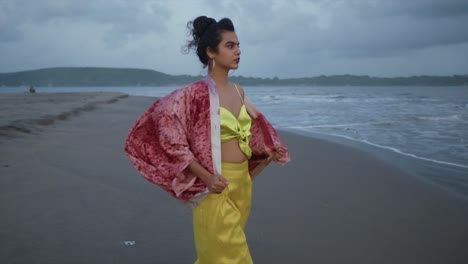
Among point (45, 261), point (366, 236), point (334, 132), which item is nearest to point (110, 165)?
point (45, 261)

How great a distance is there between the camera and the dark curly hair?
7.10 feet

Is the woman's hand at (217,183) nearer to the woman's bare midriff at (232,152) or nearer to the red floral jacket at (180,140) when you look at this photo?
the red floral jacket at (180,140)

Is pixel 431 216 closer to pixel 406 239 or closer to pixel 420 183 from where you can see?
pixel 406 239

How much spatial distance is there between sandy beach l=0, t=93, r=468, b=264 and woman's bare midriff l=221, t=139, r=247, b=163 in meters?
1.24

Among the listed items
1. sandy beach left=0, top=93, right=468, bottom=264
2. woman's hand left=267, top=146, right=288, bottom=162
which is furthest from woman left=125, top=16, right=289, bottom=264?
sandy beach left=0, top=93, right=468, bottom=264

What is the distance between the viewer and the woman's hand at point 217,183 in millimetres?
1965

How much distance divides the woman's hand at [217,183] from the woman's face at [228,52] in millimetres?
627

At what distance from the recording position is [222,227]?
2.01 meters

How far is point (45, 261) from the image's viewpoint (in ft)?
9.30

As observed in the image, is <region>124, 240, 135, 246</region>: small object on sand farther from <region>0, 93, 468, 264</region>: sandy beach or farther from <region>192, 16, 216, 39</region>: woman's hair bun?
<region>192, 16, 216, 39</region>: woman's hair bun

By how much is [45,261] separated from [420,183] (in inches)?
188

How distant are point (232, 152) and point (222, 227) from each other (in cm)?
41

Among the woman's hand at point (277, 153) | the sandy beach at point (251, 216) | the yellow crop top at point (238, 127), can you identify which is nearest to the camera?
the yellow crop top at point (238, 127)

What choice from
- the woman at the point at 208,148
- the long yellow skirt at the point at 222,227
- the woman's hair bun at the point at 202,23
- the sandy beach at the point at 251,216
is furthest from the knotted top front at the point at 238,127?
the sandy beach at the point at 251,216
